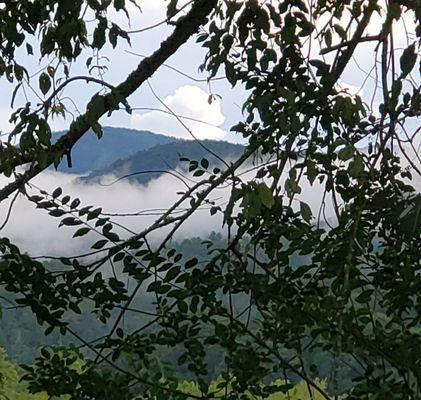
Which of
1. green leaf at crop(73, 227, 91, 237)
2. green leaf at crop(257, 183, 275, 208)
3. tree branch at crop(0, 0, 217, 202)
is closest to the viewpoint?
green leaf at crop(257, 183, 275, 208)

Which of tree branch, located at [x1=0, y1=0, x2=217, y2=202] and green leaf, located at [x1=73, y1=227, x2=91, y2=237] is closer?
green leaf, located at [x1=73, y1=227, x2=91, y2=237]

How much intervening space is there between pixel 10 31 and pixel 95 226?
523 millimetres

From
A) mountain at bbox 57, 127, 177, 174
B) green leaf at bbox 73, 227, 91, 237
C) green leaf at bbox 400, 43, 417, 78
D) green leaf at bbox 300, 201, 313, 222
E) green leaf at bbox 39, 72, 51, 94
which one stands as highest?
mountain at bbox 57, 127, 177, 174

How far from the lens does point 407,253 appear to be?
1612mm

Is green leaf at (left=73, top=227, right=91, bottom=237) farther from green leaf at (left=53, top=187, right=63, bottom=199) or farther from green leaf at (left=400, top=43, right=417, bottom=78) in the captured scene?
green leaf at (left=400, top=43, right=417, bottom=78)

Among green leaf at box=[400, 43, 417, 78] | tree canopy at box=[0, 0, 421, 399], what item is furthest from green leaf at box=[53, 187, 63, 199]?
green leaf at box=[400, 43, 417, 78]

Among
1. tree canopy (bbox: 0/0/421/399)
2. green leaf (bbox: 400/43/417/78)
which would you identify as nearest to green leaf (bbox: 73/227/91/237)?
tree canopy (bbox: 0/0/421/399)

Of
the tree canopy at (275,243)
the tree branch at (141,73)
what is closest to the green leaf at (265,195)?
the tree canopy at (275,243)

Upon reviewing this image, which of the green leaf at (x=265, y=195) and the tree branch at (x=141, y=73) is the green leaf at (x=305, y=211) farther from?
the tree branch at (x=141, y=73)

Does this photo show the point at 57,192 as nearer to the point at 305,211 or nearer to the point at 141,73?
the point at 141,73

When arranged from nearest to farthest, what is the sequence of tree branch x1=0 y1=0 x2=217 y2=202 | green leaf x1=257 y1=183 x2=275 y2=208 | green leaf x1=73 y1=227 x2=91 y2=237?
green leaf x1=257 y1=183 x2=275 y2=208 < green leaf x1=73 y1=227 x2=91 y2=237 < tree branch x1=0 y1=0 x2=217 y2=202

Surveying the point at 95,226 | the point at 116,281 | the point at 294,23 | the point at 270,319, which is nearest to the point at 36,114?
the point at 95,226

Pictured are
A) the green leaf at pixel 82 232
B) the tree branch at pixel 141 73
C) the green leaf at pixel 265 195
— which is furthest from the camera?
the tree branch at pixel 141 73

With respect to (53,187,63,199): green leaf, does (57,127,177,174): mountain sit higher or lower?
higher
